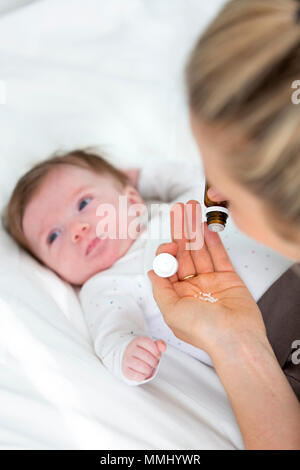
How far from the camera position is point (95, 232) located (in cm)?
124

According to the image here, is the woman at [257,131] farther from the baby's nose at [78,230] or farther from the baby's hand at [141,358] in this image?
Result: the baby's nose at [78,230]

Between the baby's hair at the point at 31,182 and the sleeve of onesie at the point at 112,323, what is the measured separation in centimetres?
26

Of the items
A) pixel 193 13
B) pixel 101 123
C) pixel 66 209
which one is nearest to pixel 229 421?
pixel 66 209

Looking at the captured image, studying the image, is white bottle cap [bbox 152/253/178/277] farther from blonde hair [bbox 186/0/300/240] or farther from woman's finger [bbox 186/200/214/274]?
blonde hair [bbox 186/0/300/240]

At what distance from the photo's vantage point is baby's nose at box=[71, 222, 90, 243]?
1235mm

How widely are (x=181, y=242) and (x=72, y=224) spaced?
0.32 meters

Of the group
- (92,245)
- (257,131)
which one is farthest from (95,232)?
(257,131)

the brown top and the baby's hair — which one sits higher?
the baby's hair

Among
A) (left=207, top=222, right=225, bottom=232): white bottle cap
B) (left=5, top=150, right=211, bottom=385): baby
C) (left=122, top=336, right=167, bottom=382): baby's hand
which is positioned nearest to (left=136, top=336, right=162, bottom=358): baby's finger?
(left=122, top=336, right=167, bottom=382): baby's hand

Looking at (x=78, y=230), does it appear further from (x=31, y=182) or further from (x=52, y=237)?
(x=31, y=182)

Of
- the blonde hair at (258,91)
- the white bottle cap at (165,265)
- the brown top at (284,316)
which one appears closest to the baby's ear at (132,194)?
the white bottle cap at (165,265)

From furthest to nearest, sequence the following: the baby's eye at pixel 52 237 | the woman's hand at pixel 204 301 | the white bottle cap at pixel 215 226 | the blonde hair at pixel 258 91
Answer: the baby's eye at pixel 52 237, the white bottle cap at pixel 215 226, the woman's hand at pixel 204 301, the blonde hair at pixel 258 91

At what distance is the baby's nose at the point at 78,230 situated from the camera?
1235mm
